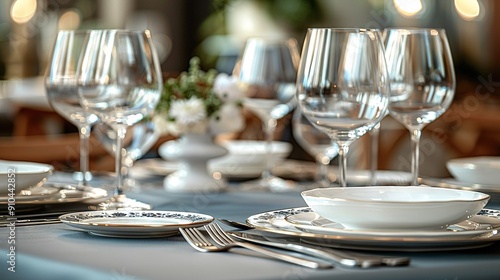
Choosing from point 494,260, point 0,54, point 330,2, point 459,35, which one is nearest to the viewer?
point 494,260

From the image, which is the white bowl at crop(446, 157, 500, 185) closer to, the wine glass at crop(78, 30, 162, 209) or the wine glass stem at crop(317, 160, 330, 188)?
the wine glass stem at crop(317, 160, 330, 188)

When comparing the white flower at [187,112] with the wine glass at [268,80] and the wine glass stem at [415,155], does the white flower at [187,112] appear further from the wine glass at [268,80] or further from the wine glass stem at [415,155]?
the wine glass stem at [415,155]

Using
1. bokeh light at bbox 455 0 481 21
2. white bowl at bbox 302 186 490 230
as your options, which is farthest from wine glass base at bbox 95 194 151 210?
bokeh light at bbox 455 0 481 21

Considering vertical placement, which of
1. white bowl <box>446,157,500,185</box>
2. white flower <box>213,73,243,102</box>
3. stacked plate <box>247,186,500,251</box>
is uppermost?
white flower <box>213,73,243,102</box>

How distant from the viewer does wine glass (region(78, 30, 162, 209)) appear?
1.28 meters

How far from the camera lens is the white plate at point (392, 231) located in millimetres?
902

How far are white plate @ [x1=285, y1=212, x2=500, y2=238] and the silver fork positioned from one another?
0.22 ft

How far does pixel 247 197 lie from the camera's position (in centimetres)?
144

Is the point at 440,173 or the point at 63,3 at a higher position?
the point at 63,3

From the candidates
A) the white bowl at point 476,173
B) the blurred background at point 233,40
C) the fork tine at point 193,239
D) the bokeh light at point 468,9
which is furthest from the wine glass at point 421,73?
the bokeh light at point 468,9

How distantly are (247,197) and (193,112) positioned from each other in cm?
21

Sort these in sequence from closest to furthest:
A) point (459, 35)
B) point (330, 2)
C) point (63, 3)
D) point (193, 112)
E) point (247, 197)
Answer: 1. point (247, 197)
2. point (193, 112)
3. point (459, 35)
4. point (330, 2)
5. point (63, 3)

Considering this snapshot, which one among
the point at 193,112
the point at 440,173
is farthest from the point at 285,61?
the point at 440,173

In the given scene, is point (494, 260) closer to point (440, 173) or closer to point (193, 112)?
point (193, 112)
